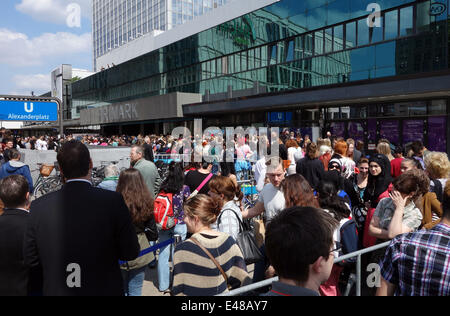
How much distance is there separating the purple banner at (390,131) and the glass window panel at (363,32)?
3.97m

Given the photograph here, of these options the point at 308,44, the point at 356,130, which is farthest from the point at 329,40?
the point at 356,130

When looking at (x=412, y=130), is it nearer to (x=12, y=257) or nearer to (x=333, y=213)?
(x=333, y=213)

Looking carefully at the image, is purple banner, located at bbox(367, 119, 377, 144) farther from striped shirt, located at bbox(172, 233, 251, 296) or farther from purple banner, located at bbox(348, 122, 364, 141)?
striped shirt, located at bbox(172, 233, 251, 296)

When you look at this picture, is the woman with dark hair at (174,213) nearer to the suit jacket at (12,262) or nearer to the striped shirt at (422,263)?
the suit jacket at (12,262)

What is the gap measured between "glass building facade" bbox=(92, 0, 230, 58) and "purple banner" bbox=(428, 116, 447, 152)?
71872 mm

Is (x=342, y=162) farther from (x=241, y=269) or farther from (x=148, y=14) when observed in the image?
(x=148, y=14)

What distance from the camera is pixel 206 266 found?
101 inches

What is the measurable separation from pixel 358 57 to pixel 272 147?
8.86 metres

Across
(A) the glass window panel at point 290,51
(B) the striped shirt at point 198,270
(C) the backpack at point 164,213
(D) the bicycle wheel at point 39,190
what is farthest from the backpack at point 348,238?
(A) the glass window panel at point 290,51

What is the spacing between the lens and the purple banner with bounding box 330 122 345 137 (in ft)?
58.2

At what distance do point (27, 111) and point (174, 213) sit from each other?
5.00 meters

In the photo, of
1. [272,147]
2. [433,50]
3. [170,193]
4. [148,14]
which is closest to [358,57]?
[433,50]

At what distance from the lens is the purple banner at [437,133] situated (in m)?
14.0

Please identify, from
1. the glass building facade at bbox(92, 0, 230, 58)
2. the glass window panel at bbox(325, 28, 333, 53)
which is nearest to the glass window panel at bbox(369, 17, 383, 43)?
the glass window panel at bbox(325, 28, 333, 53)
